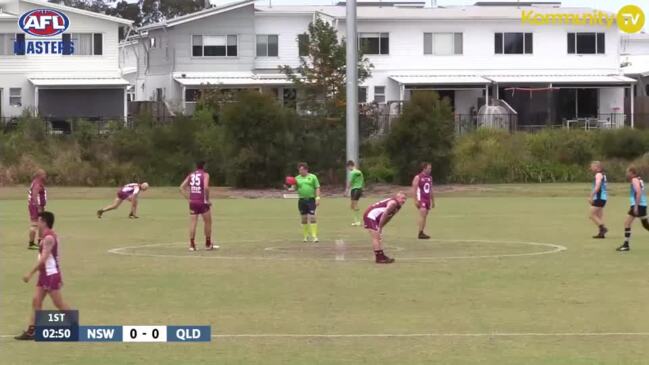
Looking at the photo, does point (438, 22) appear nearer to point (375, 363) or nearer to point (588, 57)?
point (588, 57)

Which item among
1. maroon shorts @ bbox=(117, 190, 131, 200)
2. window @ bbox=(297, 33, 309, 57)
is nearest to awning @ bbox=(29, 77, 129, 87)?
window @ bbox=(297, 33, 309, 57)

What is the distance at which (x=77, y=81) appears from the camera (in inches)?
2763

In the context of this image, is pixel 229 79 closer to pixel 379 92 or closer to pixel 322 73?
pixel 379 92

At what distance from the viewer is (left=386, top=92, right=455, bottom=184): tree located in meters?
53.5

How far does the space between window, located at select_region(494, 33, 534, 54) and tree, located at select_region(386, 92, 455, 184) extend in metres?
22.0

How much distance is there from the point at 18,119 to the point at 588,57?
3529 cm

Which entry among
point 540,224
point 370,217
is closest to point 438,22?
point 540,224

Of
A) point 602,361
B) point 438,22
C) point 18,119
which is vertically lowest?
point 602,361

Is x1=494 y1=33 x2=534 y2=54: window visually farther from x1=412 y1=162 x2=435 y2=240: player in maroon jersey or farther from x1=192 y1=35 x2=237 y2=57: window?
x1=412 y1=162 x2=435 y2=240: player in maroon jersey

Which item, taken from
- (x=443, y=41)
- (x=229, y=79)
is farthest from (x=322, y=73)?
(x=443, y=41)

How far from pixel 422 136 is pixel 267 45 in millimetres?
24195

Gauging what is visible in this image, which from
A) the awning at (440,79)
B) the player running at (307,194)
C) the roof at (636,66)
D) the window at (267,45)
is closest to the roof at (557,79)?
the awning at (440,79)

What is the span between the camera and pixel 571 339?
48.7 feet

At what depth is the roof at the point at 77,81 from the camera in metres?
69.4
